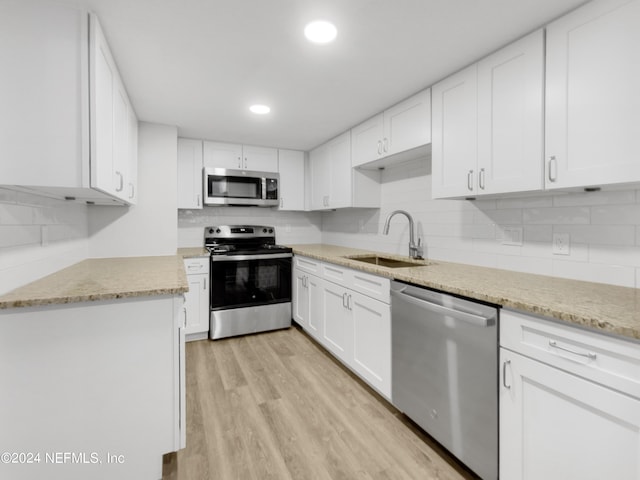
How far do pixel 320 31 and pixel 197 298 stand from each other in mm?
2440

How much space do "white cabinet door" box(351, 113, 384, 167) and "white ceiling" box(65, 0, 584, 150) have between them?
0.11 metres

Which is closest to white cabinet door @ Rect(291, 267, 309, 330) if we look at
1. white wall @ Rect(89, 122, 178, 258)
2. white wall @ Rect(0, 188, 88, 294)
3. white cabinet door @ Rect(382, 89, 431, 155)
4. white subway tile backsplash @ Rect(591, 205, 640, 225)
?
white wall @ Rect(89, 122, 178, 258)

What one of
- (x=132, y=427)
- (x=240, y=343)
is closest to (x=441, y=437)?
(x=132, y=427)

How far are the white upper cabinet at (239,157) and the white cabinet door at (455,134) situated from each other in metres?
2.12

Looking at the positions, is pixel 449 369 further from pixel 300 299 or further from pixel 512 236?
pixel 300 299

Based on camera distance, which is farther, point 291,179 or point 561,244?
point 291,179

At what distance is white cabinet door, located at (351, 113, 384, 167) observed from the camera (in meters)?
2.52

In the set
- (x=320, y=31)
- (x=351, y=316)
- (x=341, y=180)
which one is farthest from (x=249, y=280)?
(x=320, y=31)

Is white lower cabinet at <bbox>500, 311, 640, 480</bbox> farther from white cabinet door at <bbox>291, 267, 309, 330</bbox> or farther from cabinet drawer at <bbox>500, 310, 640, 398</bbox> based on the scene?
white cabinet door at <bbox>291, 267, 309, 330</bbox>

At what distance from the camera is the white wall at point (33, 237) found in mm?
1295

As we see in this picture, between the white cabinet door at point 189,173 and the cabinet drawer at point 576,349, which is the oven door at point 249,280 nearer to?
the white cabinet door at point 189,173

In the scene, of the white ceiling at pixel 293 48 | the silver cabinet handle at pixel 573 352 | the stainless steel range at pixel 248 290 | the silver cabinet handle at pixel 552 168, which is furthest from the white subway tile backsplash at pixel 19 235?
the silver cabinet handle at pixel 552 168

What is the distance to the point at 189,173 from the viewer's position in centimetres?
326

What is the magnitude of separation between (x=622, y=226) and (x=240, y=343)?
9.35 feet
